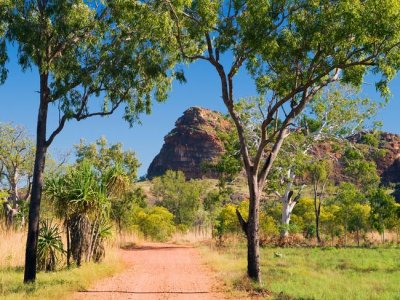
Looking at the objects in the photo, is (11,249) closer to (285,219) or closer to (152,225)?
(285,219)

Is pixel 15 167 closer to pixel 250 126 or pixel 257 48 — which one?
pixel 250 126

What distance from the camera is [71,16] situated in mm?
14750

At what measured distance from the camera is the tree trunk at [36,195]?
46.9ft

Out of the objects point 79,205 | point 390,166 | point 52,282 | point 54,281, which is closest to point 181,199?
point 79,205

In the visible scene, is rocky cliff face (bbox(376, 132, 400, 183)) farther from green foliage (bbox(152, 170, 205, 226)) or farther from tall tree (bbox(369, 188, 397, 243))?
tall tree (bbox(369, 188, 397, 243))

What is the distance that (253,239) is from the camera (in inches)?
579

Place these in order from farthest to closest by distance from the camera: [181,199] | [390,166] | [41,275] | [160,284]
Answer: [390,166] → [181,199] → [41,275] → [160,284]

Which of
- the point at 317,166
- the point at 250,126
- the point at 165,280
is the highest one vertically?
the point at 250,126

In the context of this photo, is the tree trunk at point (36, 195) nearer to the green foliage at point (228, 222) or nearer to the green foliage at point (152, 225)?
the green foliage at point (228, 222)

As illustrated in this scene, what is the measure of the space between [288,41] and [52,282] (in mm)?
9923

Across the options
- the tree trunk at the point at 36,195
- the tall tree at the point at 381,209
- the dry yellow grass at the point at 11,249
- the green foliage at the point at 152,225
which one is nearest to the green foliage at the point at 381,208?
the tall tree at the point at 381,209

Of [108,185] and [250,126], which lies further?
[250,126]

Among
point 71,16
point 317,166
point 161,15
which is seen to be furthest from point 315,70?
point 317,166

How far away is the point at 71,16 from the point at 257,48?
19.4 ft
